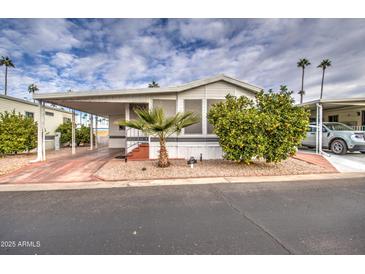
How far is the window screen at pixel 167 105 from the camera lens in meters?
8.16

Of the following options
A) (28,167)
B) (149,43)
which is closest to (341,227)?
(28,167)

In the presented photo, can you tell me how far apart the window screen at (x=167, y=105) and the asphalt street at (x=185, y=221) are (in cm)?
469

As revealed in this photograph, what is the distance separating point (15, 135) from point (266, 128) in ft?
41.2

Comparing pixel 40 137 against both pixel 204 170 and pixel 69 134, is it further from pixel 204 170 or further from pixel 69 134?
pixel 204 170

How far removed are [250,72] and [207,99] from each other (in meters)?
9.51

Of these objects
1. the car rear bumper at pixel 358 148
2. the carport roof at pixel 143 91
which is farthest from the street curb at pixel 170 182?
the carport roof at pixel 143 91

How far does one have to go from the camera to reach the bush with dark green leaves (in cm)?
1431

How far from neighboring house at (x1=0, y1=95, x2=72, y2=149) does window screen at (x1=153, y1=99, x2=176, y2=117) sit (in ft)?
33.1

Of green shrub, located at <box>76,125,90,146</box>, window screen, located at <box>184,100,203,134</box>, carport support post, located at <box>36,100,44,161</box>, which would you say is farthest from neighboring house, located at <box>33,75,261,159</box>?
green shrub, located at <box>76,125,90,146</box>

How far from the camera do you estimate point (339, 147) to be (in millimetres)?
8922

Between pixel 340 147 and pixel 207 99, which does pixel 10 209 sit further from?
pixel 340 147

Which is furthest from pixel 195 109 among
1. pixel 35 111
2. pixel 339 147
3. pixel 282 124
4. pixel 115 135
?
pixel 35 111

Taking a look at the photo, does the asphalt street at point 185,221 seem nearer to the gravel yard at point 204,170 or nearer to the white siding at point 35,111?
the gravel yard at point 204,170

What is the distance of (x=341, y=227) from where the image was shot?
8.50 feet
